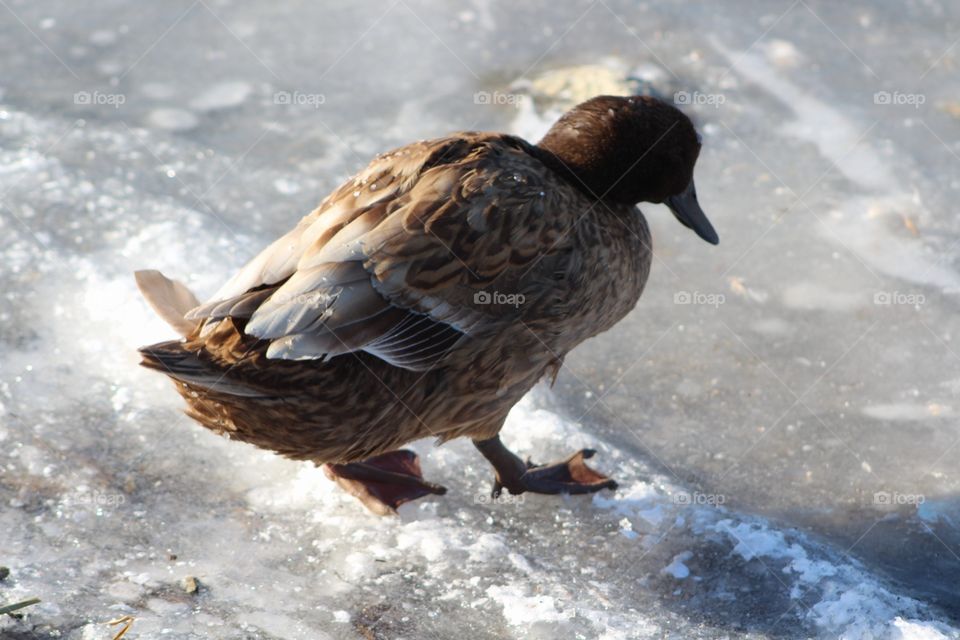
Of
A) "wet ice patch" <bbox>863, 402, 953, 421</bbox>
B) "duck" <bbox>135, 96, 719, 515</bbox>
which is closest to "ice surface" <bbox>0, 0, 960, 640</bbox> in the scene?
"wet ice patch" <bbox>863, 402, 953, 421</bbox>

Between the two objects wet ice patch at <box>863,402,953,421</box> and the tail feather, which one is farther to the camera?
wet ice patch at <box>863,402,953,421</box>

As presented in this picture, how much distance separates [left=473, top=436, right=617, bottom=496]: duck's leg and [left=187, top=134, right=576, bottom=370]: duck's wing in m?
0.63

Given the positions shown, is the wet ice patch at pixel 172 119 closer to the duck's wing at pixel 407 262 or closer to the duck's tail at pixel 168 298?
the duck's tail at pixel 168 298

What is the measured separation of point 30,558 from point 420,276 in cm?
144

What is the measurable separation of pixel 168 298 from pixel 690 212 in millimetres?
1958

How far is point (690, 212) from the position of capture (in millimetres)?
4199

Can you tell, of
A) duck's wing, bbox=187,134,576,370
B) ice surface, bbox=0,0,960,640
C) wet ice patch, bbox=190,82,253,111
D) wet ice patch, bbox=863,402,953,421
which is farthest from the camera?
wet ice patch, bbox=190,82,253,111

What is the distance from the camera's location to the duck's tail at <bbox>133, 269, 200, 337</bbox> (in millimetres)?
3553

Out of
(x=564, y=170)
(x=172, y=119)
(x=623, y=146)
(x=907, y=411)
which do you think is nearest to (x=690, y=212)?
(x=623, y=146)

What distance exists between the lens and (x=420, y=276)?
311 cm

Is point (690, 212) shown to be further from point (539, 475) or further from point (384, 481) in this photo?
point (384, 481)

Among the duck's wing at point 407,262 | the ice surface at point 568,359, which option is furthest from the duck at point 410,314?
the ice surface at point 568,359

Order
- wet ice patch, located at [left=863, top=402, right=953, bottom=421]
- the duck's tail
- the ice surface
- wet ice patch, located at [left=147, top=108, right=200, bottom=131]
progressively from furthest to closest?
1. wet ice patch, located at [left=147, top=108, right=200, bottom=131]
2. wet ice patch, located at [left=863, top=402, right=953, bottom=421]
3. the duck's tail
4. the ice surface

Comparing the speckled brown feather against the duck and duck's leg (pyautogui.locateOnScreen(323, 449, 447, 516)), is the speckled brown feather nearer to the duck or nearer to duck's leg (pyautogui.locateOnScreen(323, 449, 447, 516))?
the duck
